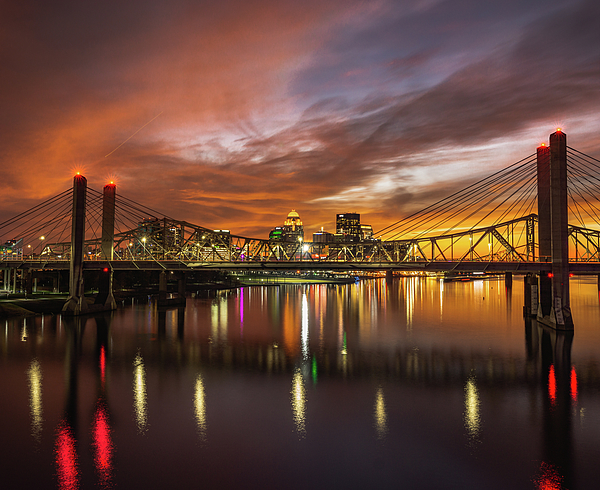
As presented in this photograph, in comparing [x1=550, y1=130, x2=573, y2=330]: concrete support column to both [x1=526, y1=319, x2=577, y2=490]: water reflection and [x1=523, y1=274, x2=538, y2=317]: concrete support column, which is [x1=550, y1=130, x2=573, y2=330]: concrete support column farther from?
[x1=523, y1=274, x2=538, y2=317]: concrete support column

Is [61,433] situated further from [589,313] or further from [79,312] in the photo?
[589,313]

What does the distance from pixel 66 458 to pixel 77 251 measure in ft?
162

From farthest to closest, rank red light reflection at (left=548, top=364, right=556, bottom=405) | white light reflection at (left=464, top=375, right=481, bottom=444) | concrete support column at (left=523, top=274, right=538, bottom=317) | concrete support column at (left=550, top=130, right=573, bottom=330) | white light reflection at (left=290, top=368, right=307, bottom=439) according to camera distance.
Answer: concrete support column at (left=523, top=274, right=538, bottom=317) < concrete support column at (left=550, top=130, right=573, bottom=330) < red light reflection at (left=548, top=364, right=556, bottom=405) < white light reflection at (left=290, top=368, right=307, bottom=439) < white light reflection at (left=464, top=375, right=481, bottom=444)

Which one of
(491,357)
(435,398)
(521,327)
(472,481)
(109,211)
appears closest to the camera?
(472,481)

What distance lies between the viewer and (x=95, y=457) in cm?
1838

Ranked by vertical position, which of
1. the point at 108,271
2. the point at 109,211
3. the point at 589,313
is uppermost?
the point at 109,211

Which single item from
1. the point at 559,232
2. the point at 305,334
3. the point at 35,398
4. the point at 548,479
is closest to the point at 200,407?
the point at 35,398

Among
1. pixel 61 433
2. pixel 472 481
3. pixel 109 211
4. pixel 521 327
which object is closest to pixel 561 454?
pixel 472 481

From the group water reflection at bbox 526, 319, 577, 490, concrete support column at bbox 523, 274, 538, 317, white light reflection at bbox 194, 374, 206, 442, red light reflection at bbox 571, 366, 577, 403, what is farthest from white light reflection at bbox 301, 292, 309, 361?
concrete support column at bbox 523, 274, 538, 317

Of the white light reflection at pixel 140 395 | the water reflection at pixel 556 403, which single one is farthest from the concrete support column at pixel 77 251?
the water reflection at pixel 556 403

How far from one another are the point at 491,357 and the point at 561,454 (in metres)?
21.9

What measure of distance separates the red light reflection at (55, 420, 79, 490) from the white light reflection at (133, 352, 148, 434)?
3.20 metres

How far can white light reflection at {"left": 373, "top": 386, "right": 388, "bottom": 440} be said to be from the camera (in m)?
21.2

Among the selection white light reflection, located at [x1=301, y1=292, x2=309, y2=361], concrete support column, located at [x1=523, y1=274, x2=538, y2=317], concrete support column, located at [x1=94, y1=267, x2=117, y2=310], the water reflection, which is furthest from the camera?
concrete support column, located at [x1=94, y1=267, x2=117, y2=310]
